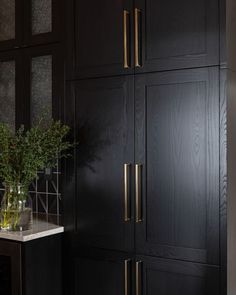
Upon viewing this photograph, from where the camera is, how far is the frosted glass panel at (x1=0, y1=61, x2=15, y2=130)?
3.08 meters

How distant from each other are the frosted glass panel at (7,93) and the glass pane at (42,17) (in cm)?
33

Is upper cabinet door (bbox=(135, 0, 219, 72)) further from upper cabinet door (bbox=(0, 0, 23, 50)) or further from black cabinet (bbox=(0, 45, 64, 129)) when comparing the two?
upper cabinet door (bbox=(0, 0, 23, 50))

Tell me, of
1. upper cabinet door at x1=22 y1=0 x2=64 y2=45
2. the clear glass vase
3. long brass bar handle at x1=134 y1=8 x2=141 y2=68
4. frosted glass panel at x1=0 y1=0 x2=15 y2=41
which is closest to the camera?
long brass bar handle at x1=134 y1=8 x2=141 y2=68

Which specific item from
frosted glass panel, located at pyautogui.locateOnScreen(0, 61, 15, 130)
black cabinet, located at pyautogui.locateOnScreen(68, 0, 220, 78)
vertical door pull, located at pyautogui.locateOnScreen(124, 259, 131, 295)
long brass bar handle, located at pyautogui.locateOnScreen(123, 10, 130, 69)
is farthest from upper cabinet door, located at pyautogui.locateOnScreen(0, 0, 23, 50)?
vertical door pull, located at pyautogui.locateOnScreen(124, 259, 131, 295)

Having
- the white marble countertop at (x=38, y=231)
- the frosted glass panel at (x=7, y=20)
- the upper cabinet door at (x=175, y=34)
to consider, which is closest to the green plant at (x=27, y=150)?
the white marble countertop at (x=38, y=231)

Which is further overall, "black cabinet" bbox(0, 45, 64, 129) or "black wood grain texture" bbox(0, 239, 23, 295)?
"black cabinet" bbox(0, 45, 64, 129)

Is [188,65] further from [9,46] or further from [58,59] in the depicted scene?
[9,46]

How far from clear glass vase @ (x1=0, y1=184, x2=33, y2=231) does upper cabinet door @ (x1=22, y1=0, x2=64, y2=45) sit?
97 centimetres

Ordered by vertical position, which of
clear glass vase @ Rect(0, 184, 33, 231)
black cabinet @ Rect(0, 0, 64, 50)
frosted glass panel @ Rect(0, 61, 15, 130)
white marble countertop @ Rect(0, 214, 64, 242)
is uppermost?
black cabinet @ Rect(0, 0, 64, 50)

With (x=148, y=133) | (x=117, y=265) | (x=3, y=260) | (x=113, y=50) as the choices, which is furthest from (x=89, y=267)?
(x=113, y=50)

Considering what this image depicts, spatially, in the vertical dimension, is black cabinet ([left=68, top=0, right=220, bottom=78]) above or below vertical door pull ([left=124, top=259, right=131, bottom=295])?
above

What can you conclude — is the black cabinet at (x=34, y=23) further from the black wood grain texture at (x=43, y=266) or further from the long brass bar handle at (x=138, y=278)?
the long brass bar handle at (x=138, y=278)

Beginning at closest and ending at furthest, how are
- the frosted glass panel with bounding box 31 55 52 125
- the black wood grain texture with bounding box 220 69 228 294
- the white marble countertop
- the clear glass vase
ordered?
the black wood grain texture with bounding box 220 69 228 294, the white marble countertop, the clear glass vase, the frosted glass panel with bounding box 31 55 52 125

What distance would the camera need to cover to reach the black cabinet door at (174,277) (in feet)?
6.64
